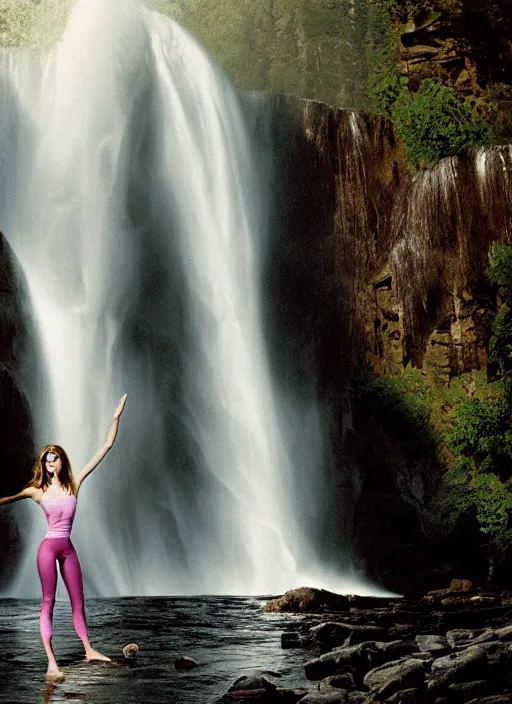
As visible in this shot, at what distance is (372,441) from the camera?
2473cm

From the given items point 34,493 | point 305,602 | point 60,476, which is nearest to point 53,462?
point 60,476

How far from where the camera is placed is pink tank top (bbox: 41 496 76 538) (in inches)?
341

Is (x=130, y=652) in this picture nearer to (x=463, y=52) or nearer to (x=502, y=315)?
(x=502, y=315)

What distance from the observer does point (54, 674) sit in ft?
29.4

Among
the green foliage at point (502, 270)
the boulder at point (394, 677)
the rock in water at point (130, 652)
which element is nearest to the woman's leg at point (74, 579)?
the rock in water at point (130, 652)

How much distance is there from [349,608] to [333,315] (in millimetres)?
10740

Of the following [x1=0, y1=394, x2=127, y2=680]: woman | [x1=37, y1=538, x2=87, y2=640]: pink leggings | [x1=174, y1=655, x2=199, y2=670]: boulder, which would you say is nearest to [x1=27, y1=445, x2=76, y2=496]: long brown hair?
[x1=0, y1=394, x2=127, y2=680]: woman

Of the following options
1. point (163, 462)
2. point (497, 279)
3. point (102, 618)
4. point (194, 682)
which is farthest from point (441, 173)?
point (194, 682)

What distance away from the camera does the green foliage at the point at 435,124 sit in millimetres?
27281

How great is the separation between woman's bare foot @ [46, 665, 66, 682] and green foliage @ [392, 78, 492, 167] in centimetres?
1994

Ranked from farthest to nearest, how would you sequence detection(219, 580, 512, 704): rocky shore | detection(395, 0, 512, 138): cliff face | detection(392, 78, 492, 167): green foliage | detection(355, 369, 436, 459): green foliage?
1. detection(395, 0, 512, 138): cliff face
2. detection(392, 78, 492, 167): green foliage
3. detection(355, 369, 436, 459): green foliage
4. detection(219, 580, 512, 704): rocky shore

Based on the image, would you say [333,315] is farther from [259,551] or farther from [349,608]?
[349,608]

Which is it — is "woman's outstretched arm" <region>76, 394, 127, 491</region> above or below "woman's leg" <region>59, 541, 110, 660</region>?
above

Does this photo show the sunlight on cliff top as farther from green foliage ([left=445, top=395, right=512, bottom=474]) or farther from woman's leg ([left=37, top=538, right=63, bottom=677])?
woman's leg ([left=37, top=538, right=63, bottom=677])
